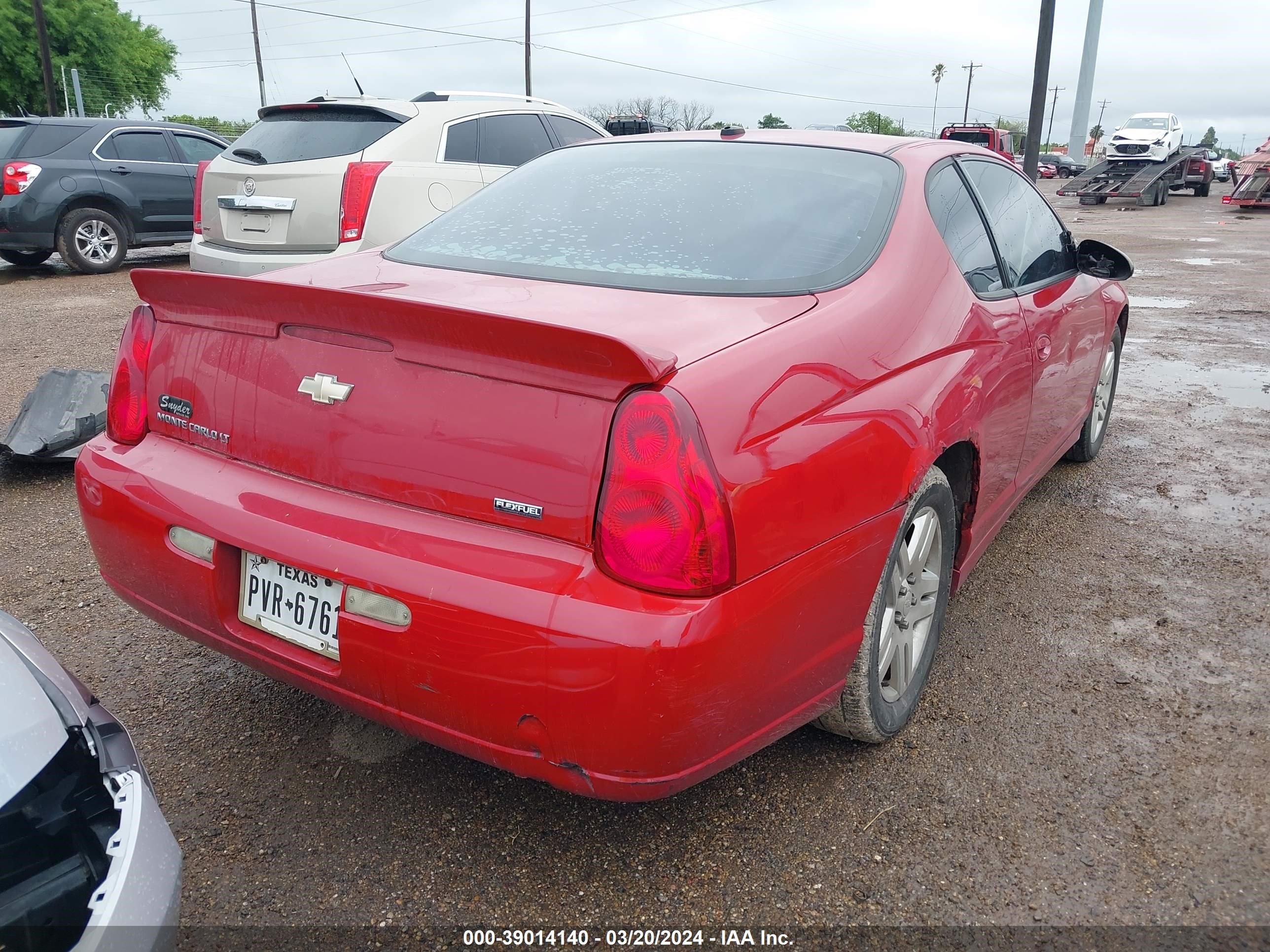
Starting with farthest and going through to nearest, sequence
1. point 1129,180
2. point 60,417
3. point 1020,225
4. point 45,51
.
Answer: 1. point 45,51
2. point 1129,180
3. point 60,417
4. point 1020,225

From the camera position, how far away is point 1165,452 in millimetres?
4898

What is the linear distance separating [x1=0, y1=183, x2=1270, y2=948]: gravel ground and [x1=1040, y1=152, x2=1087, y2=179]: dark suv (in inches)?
1675

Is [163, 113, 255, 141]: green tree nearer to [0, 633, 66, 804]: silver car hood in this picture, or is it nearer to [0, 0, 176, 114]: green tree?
[0, 0, 176, 114]: green tree

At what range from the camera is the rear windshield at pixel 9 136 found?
1019 cm

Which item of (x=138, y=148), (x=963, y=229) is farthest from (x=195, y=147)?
(x=963, y=229)

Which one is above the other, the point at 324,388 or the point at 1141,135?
the point at 1141,135

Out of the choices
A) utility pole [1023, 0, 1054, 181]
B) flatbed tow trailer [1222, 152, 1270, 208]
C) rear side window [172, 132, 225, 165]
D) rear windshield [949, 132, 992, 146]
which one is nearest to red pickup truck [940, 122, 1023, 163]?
rear windshield [949, 132, 992, 146]

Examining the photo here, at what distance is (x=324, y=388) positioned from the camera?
2.00 meters

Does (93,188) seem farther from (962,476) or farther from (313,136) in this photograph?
(962,476)

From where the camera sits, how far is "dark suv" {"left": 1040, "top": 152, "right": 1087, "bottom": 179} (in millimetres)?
40809

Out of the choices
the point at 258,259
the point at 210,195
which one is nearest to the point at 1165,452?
the point at 258,259

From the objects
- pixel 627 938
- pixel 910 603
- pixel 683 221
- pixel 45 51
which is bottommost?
pixel 627 938

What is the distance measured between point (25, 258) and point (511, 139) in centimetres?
741

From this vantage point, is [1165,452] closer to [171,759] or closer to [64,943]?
[171,759]
